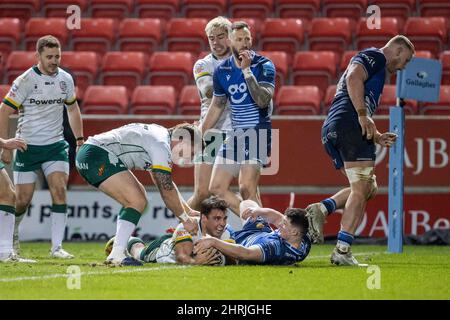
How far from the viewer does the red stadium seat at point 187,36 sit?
16125 mm

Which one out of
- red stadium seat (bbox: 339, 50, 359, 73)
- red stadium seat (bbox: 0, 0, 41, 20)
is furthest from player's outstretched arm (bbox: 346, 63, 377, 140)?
red stadium seat (bbox: 0, 0, 41, 20)

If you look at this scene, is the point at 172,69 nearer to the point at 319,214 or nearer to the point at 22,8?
the point at 22,8

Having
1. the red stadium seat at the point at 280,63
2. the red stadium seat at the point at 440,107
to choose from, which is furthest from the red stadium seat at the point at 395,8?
the red stadium seat at the point at 440,107

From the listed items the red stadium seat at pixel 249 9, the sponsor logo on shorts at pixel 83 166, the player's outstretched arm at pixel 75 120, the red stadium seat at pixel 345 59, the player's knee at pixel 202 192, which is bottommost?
the player's knee at pixel 202 192

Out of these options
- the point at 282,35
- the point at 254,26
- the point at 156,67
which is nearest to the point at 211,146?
the point at 156,67

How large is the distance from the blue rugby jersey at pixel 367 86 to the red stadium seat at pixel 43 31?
338 inches

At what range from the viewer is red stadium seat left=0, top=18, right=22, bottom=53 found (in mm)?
16609

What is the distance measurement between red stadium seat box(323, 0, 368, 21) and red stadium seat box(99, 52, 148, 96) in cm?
316

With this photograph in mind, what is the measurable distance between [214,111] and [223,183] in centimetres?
73

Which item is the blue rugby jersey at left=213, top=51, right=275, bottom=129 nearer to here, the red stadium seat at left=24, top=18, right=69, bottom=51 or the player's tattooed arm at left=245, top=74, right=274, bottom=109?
the player's tattooed arm at left=245, top=74, right=274, bottom=109

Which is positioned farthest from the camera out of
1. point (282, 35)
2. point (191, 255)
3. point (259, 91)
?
point (282, 35)

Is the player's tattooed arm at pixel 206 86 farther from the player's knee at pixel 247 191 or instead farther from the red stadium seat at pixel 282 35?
the red stadium seat at pixel 282 35

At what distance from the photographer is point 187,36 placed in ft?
53.1

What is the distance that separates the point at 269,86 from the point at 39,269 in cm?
269
